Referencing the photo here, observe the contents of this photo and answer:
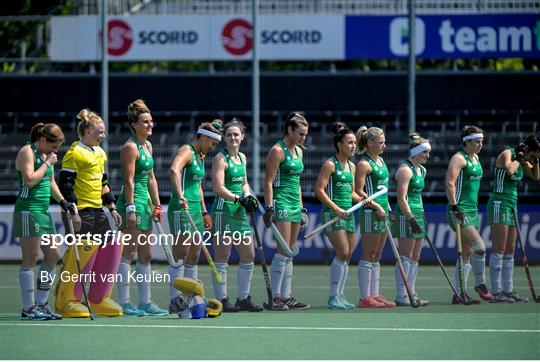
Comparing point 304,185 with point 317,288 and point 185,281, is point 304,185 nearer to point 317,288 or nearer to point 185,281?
point 317,288

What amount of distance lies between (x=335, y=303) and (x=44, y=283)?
128 inches

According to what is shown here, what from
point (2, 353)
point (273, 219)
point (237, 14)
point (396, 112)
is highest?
point (237, 14)

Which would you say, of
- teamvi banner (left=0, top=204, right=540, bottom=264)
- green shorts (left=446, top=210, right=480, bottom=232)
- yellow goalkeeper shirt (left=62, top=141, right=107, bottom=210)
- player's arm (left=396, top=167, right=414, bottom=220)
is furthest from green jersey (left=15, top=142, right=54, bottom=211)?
teamvi banner (left=0, top=204, right=540, bottom=264)

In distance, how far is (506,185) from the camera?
659 inches

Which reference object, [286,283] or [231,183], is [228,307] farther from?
[231,183]

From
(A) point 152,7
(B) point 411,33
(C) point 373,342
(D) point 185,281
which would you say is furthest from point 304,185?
(C) point 373,342

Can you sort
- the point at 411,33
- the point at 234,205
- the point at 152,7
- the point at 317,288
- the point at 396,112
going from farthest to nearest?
the point at 152,7
the point at 396,112
the point at 411,33
the point at 317,288
the point at 234,205

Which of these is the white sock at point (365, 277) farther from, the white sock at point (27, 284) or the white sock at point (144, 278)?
the white sock at point (27, 284)

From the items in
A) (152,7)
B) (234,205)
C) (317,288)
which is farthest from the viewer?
(152,7)

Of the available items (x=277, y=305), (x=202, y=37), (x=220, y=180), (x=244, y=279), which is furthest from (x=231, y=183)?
(x=202, y=37)

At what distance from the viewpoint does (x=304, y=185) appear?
29250mm

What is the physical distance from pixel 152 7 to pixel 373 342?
82.0ft

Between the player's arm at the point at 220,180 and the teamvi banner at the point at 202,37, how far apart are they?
19.9 m

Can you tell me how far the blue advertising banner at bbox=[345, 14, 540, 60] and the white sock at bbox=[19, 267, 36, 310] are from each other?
849 inches
